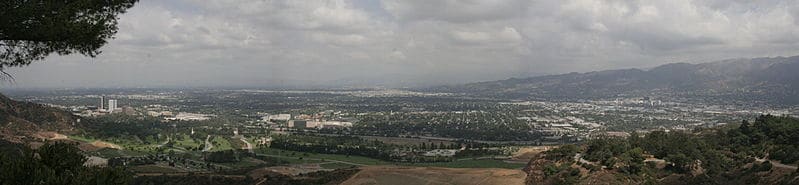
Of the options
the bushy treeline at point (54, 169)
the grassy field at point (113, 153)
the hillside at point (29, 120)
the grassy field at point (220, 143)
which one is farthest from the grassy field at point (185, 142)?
the bushy treeline at point (54, 169)

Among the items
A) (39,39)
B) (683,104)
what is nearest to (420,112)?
(683,104)

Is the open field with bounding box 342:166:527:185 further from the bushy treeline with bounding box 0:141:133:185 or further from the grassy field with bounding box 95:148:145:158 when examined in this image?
the grassy field with bounding box 95:148:145:158

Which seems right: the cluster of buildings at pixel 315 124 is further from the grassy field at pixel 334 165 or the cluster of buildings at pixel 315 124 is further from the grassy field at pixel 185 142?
the grassy field at pixel 334 165

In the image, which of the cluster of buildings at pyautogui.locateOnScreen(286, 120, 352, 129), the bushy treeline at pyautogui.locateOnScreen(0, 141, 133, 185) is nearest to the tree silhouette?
the bushy treeline at pyautogui.locateOnScreen(0, 141, 133, 185)

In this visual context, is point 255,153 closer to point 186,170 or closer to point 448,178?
point 186,170

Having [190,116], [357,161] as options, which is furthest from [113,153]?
[190,116]
